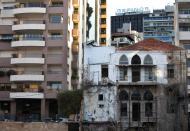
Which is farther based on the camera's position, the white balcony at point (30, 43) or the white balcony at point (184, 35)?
the white balcony at point (30, 43)

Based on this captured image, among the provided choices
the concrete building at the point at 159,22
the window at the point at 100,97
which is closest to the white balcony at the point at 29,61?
the window at the point at 100,97

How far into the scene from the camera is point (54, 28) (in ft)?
243

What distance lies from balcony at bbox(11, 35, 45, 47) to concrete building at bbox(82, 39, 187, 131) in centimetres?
1570

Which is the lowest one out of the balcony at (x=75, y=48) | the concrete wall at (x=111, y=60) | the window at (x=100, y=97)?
the window at (x=100, y=97)

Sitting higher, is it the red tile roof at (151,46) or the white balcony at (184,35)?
→ the white balcony at (184,35)

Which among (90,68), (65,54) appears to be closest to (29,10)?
(65,54)

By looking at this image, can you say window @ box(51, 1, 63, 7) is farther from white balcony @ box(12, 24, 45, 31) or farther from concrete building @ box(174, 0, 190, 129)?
concrete building @ box(174, 0, 190, 129)

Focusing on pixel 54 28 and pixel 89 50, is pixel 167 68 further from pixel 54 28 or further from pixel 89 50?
pixel 54 28

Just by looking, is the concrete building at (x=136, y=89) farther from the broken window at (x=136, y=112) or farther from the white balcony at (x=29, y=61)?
the white balcony at (x=29, y=61)

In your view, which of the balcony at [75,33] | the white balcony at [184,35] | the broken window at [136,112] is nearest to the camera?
the broken window at [136,112]

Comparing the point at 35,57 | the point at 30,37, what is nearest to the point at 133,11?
the point at 30,37

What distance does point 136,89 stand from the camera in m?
57.9

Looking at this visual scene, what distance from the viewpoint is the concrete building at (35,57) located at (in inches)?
2825

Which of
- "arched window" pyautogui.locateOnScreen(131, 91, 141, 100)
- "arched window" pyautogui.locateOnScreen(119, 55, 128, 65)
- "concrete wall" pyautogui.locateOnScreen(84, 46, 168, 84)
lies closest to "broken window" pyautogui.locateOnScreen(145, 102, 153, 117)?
"arched window" pyautogui.locateOnScreen(131, 91, 141, 100)
